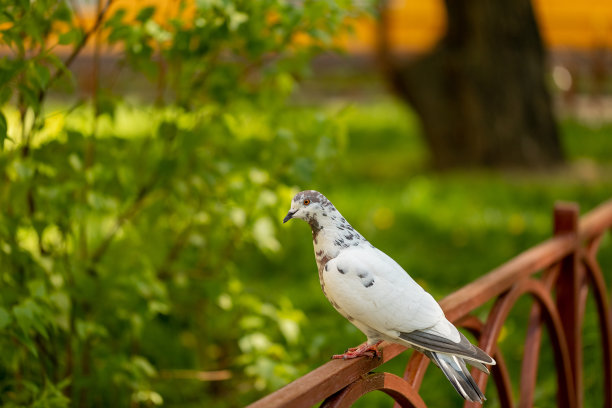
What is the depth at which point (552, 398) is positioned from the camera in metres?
3.24

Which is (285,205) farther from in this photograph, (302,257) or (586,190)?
(586,190)

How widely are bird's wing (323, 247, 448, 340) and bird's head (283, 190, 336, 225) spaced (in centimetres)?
9

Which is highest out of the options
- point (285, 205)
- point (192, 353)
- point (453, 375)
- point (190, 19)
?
point (190, 19)

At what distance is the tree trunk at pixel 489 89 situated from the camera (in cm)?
654

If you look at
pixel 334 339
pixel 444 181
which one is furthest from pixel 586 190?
pixel 334 339

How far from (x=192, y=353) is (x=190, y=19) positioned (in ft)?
4.99

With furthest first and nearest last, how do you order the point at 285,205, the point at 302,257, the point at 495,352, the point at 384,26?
the point at 384,26
the point at 302,257
the point at 285,205
the point at 495,352

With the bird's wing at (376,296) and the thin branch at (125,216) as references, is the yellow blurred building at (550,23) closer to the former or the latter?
the thin branch at (125,216)

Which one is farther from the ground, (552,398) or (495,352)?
(495,352)

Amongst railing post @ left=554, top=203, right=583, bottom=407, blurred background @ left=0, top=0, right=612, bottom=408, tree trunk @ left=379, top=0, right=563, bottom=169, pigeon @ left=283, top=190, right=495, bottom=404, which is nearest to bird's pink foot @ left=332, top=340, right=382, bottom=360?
pigeon @ left=283, top=190, right=495, bottom=404

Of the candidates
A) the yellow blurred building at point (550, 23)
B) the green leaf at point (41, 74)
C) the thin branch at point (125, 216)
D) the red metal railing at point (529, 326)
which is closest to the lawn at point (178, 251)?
the thin branch at point (125, 216)

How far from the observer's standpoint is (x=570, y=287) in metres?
2.51

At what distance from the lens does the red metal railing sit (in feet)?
4.47

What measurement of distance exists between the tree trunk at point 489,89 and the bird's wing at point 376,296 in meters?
5.39
